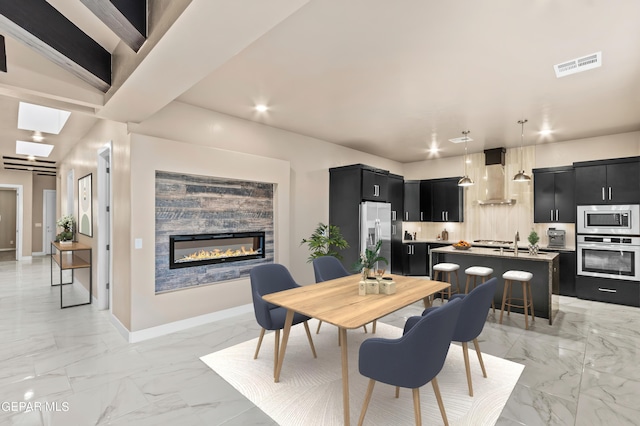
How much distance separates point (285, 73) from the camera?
3.15 metres

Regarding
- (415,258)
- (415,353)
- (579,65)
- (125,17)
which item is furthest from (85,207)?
(579,65)

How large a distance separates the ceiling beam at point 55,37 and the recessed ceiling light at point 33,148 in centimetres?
490

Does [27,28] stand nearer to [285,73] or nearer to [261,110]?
[285,73]

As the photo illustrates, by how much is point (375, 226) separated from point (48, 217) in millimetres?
11082

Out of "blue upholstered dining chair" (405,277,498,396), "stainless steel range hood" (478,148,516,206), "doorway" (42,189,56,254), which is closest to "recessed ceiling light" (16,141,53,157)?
"doorway" (42,189,56,254)

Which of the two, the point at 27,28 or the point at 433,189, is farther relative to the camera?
the point at 433,189

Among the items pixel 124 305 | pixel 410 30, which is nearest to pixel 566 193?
pixel 410 30

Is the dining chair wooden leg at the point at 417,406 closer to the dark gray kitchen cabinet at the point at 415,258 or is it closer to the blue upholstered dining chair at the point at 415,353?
the blue upholstered dining chair at the point at 415,353

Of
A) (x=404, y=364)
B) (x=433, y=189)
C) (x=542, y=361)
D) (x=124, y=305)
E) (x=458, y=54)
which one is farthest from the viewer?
(x=433, y=189)

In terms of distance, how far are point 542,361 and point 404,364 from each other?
2169mm

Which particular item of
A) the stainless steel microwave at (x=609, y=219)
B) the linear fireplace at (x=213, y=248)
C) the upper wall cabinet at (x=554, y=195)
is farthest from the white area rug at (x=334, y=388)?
the upper wall cabinet at (x=554, y=195)

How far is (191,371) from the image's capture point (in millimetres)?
2811

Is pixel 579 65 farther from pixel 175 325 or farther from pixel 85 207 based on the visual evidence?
pixel 85 207

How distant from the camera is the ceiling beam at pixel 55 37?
175 centimetres
